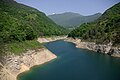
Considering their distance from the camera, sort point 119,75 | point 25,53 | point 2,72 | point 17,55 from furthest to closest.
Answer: point 25,53
point 17,55
point 119,75
point 2,72

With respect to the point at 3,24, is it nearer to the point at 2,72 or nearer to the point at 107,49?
the point at 2,72

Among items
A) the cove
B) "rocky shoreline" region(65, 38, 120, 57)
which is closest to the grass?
the cove

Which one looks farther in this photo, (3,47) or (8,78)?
(3,47)

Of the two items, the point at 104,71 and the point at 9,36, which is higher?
the point at 9,36

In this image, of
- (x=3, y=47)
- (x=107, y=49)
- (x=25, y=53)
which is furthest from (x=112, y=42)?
(x=3, y=47)

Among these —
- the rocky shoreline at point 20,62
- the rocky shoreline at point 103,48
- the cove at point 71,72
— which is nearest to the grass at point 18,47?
the rocky shoreline at point 20,62

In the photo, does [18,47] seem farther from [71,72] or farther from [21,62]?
[71,72]

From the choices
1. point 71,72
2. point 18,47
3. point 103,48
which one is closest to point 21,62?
point 18,47

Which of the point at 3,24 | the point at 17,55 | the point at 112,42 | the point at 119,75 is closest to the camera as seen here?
the point at 119,75
